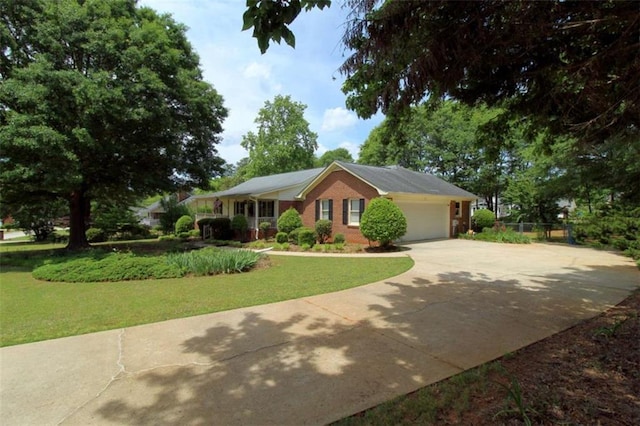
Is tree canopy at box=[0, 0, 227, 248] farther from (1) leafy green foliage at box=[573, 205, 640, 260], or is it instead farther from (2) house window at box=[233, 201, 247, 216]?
(1) leafy green foliage at box=[573, 205, 640, 260]

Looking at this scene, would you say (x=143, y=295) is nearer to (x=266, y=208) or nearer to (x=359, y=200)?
(x=359, y=200)

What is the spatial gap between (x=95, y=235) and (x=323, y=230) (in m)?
16.0

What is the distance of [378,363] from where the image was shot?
3809 mm

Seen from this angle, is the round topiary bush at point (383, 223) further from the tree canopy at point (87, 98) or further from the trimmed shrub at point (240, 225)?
the trimmed shrub at point (240, 225)

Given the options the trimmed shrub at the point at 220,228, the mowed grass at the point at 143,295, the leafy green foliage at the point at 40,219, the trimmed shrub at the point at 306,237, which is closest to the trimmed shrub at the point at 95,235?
the leafy green foliage at the point at 40,219

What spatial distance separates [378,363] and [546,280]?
6.85m

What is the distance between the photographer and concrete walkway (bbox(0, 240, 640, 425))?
9.70 feet

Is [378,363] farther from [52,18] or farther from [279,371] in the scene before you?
[52,18]

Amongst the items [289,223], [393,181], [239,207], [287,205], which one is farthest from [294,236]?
[239,207]

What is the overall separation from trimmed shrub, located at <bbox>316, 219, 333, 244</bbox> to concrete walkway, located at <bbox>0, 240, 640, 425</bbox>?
1043 cm

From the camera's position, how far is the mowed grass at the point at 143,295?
5.32 m

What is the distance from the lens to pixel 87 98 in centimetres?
1047

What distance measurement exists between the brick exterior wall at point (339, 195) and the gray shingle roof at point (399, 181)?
0.43 meters

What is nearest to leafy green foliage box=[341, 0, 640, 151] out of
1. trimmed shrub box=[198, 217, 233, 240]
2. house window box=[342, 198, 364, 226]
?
house window box=[342, 198, 364, 226]
